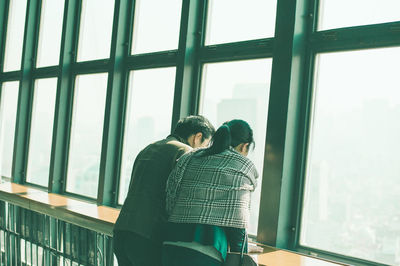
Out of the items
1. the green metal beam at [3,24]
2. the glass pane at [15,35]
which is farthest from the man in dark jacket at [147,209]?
the green metal beam at [3,24]

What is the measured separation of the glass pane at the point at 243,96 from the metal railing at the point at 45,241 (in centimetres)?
124

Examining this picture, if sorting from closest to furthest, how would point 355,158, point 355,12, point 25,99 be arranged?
point 355,158, point 355,12, point 25,99

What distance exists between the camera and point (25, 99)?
5.45m

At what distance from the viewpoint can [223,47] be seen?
10.7ft

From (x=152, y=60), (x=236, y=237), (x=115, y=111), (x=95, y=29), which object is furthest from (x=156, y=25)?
(x=236, y=237)

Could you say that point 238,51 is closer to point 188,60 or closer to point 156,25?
point 188,60

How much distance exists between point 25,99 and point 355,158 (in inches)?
170

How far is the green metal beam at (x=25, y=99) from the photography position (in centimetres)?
540

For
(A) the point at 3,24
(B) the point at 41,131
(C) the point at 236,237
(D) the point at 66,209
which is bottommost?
(D) the point at 66,209

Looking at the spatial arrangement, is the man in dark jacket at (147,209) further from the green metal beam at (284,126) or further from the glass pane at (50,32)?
the glass pane at (50,32)

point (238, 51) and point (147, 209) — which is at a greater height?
point (238, 51)

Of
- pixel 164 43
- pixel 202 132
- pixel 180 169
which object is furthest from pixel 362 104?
pixel 164 43

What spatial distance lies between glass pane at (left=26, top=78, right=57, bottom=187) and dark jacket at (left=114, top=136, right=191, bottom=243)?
3.12m

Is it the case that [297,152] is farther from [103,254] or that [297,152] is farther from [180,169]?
[103,254]
